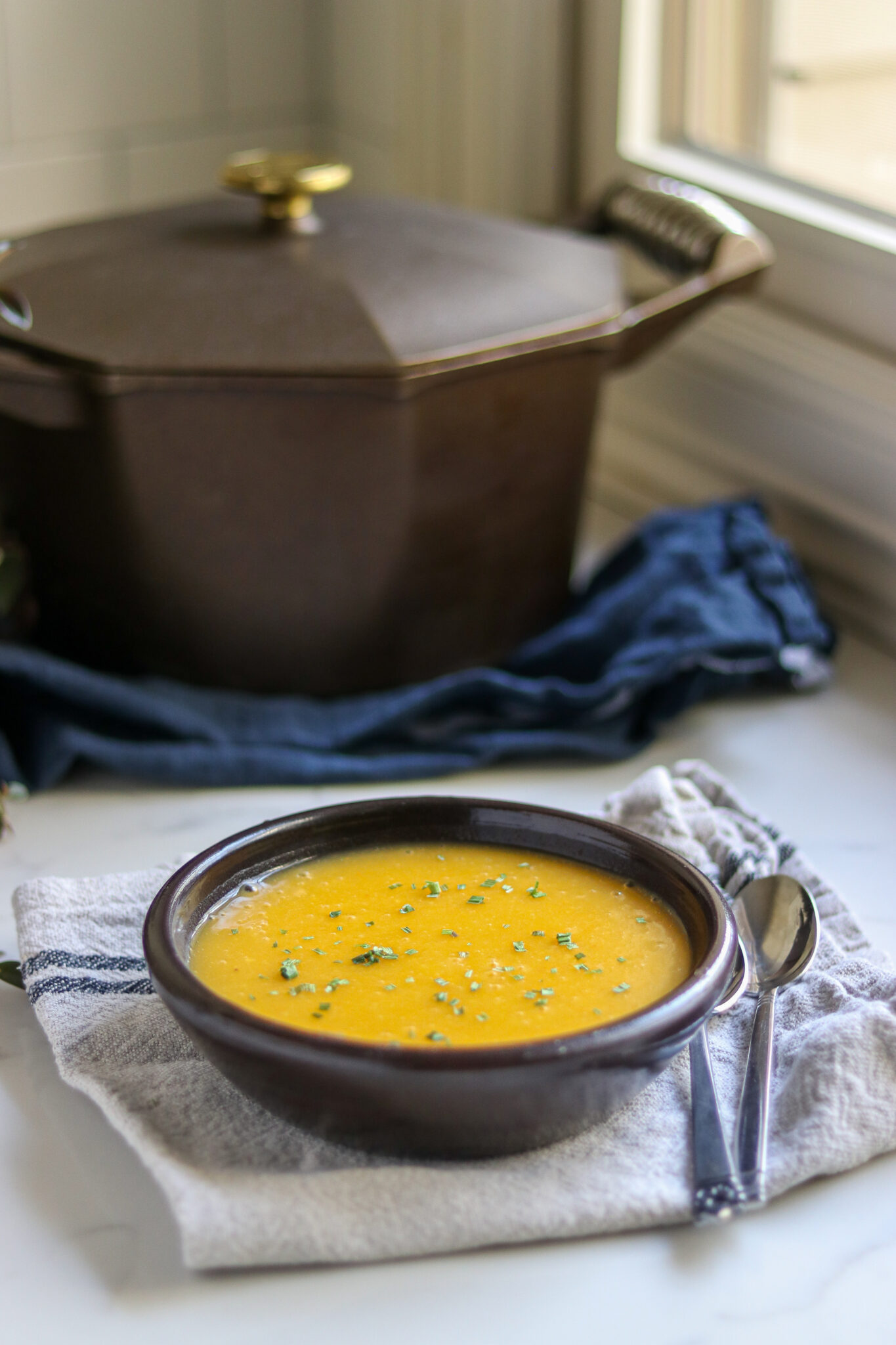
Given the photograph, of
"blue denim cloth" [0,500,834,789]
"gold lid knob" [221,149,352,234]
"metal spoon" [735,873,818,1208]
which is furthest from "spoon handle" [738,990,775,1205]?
"gold lid knob" [221,149,352,234]

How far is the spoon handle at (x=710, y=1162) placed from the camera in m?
0.49

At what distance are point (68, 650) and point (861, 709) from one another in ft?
1.68

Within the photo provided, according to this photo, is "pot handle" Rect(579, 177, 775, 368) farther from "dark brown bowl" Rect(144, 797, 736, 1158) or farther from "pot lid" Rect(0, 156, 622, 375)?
"dark brown bowl" Rect(144, 797, 736, 1158)

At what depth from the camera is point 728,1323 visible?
47 cm

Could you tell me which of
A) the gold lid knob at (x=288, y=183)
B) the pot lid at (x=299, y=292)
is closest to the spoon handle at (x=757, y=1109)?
the pot lid at (x=299, y=292)

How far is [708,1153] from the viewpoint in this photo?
51 centimetres

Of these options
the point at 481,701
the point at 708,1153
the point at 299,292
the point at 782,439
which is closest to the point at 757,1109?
the point at 708,1153

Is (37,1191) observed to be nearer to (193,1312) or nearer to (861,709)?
(193,1312)

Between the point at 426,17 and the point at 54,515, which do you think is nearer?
the point at 54,515

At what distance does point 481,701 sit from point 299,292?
0.27m

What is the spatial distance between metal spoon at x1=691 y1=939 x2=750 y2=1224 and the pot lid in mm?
434

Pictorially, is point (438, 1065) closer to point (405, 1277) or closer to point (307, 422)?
point (405, 1277)

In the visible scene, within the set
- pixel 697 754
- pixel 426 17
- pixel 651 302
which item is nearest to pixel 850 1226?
pixel 697 754

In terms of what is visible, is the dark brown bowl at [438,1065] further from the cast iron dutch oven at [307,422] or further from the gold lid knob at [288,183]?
the gold lid knob at [288,183]
